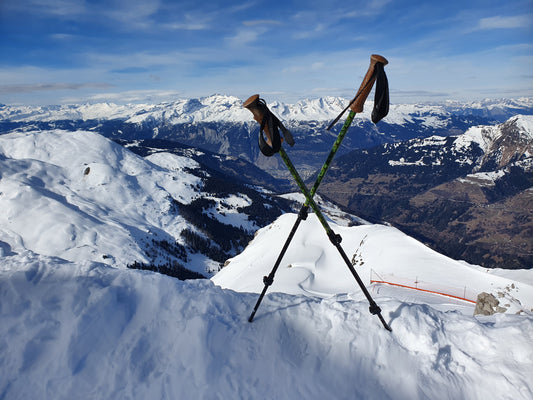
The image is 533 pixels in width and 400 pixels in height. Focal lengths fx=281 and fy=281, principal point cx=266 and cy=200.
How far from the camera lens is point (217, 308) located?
8297 millimetres

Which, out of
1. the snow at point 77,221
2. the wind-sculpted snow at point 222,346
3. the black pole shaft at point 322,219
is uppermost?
the black pole shaft at point 322,219

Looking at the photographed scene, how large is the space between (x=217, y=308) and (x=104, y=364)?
2984 mm

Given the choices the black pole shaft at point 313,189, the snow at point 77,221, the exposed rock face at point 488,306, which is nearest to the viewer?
the black pole shaft at point 313,189

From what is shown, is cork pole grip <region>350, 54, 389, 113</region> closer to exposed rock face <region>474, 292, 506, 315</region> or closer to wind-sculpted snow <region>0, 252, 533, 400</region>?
wind-sculpted snow <region>0, 252, 533, 400</region>

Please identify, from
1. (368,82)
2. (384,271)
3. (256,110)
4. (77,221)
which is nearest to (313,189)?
(256,110)

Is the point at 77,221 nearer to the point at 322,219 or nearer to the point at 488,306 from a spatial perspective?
the point at 488,306

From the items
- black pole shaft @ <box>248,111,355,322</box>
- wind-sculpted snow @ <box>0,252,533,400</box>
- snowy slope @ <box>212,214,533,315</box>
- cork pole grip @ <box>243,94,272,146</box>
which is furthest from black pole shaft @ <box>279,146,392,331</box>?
snowy slope @ <box>212,214,533,315</box>

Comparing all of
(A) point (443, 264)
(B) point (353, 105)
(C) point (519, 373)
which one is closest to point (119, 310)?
(B) point (353, 105)

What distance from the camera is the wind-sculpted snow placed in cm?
623

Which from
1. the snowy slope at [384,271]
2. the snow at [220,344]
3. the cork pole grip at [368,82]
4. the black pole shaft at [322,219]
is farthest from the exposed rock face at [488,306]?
the cork pole grip at [368,82]

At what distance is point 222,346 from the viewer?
7.17 meters

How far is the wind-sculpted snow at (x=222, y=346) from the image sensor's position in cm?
623

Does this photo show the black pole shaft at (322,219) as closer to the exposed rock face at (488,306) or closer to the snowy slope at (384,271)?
the exposed rock face at (488,306)

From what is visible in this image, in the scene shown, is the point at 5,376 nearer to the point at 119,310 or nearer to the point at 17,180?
the point at 119,310
